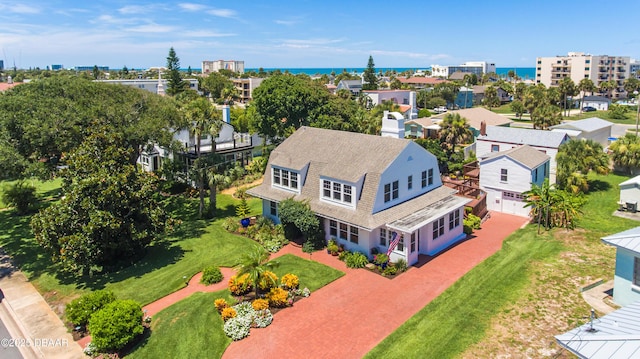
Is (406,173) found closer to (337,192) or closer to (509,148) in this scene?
(337,192)

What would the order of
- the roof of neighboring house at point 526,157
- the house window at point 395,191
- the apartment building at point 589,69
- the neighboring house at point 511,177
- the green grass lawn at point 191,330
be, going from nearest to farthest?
1. the green grass lawn at point 191,330
2. the house window at point 395,191
3. the neighboring house at point 511,177
4. the roof of neighboring house at point 526,157
5. the apartment building at point 589,69

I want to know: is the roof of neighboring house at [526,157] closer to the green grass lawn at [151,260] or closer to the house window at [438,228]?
the house window at [438,228]

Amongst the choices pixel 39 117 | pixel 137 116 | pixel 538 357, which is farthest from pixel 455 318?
pixel 39 117

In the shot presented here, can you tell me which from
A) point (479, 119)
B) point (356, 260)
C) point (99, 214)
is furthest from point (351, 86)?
point (99, 214)

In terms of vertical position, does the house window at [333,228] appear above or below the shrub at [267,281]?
above

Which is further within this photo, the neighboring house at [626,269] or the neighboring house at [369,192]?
the neighboring house at [369,192]

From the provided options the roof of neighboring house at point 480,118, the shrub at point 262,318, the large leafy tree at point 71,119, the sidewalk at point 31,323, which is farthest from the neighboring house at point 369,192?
the roof of neighboring house at point 480,118
